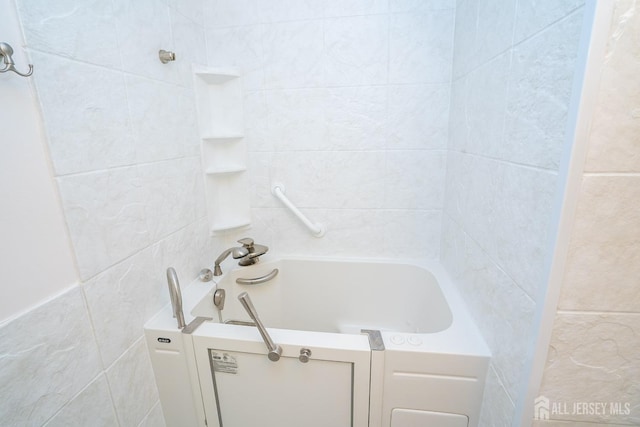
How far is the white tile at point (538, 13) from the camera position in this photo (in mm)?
556

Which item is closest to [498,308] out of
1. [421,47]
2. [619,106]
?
[619,106]

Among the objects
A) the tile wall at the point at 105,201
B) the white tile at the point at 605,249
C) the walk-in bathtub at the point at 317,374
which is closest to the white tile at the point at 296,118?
the tile wall at the point at 105,201

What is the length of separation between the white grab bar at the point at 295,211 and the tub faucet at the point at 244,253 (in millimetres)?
262

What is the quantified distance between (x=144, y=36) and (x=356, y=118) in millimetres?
943

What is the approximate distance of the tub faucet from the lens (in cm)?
136

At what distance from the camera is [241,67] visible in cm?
146

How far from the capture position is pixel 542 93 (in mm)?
629

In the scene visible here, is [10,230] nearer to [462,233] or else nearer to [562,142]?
[562,142]

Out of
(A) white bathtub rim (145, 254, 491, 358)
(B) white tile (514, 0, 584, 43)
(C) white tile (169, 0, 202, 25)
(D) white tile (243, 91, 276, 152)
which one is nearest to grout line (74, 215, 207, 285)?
(A) white bathtub rim (145, 254, 491, 358)

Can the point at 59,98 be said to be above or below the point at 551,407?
above

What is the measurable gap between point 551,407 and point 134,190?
1352 millimetres

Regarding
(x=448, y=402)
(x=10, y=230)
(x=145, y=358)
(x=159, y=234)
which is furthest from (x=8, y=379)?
(x=448, y=402)

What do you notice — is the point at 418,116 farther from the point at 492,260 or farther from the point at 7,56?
the point at 7,56

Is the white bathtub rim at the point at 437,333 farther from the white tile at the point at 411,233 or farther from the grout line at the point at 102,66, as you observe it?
the grout line at the point at 102,66
